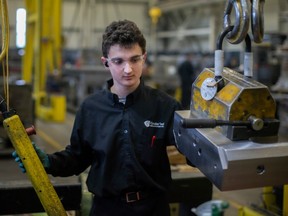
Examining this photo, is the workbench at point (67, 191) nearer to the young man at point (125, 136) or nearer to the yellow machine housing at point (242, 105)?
the young man at point (125, 136)

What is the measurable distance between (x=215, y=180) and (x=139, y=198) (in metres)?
0.55

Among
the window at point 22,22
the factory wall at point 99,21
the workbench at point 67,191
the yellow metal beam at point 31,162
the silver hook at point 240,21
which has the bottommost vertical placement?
the workbench at point 67,191

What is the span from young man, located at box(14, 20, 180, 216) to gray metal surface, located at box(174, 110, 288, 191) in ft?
1.43

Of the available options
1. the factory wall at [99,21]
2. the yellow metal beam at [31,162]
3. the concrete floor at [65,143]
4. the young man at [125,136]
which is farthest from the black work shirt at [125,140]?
the factory wall at [99,21]

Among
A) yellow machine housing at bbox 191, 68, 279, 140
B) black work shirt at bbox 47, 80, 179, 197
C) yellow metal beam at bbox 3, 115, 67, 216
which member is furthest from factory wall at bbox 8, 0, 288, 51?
yellow machine housing at bbox 191, 68, 279, 140

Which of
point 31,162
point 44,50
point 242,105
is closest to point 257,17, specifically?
point 242,105

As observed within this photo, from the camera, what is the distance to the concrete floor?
3951 millimetres

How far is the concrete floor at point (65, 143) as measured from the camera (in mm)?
3951

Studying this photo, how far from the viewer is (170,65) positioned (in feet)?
38.8

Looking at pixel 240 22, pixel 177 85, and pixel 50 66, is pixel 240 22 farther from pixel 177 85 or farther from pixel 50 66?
pixel 177 85

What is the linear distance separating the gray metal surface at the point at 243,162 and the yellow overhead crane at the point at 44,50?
23.1 ft

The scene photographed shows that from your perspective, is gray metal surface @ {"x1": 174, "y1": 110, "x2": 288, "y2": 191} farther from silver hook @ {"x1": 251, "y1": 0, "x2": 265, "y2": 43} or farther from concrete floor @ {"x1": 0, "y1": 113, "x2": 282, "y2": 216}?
concrete floor @ {"x1": 0, "y1": 113, "x2": 282, "y2": 216}

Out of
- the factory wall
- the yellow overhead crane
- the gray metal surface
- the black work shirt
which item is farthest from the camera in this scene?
the factory wall

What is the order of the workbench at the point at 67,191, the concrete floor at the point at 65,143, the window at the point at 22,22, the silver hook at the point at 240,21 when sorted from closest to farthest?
the silver hook at the point at 240,21
the workbench at the point at 67,191
the concrete floor at the point at 65,143
the window at the point at 22,22
